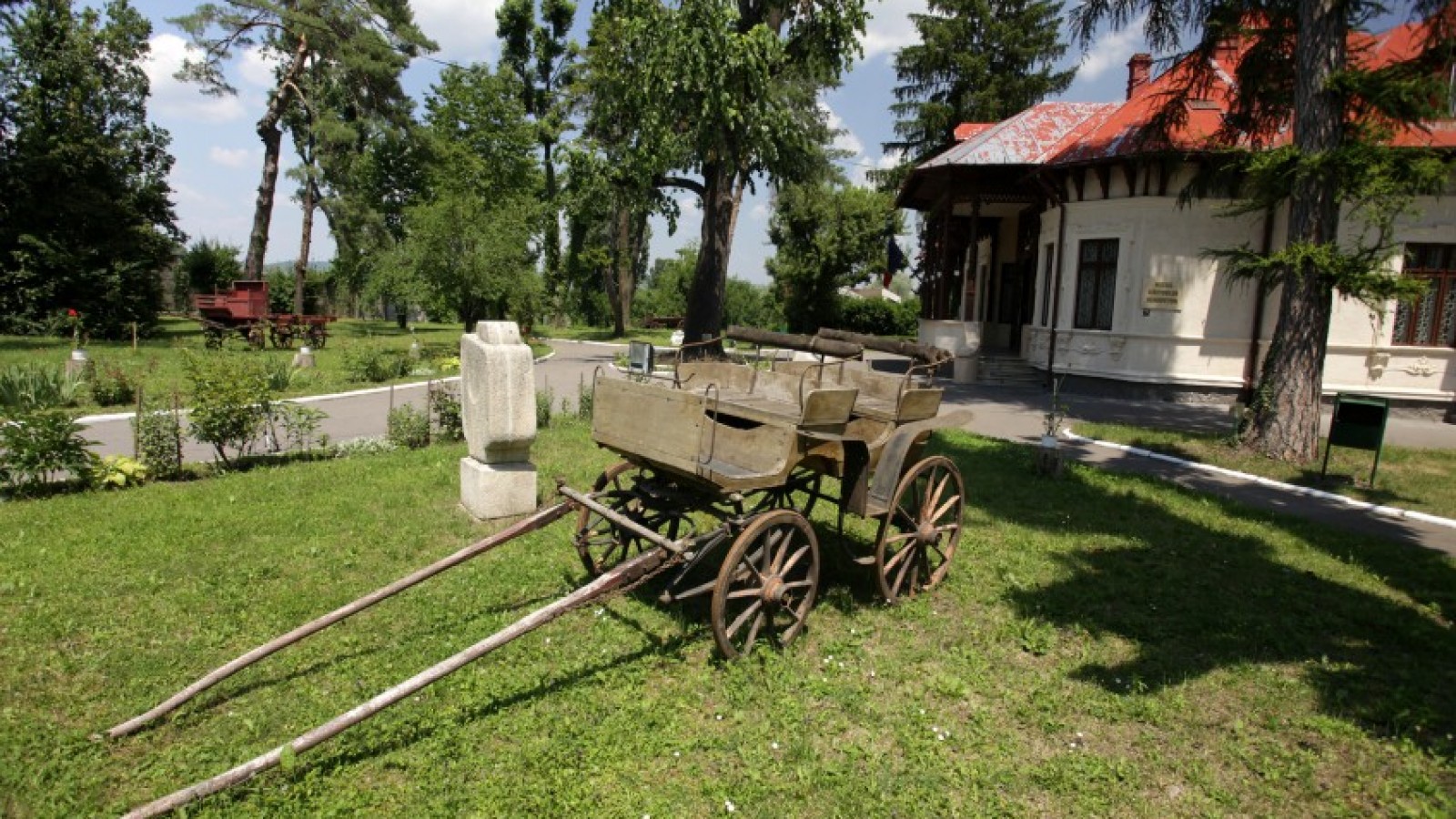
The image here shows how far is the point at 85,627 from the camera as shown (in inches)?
178

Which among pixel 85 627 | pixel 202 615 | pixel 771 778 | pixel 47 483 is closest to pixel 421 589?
pixel 202 615

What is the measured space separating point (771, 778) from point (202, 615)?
383 centimetres

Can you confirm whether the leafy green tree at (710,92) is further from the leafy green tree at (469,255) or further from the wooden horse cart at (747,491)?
the wooden horse cart at (747,491)

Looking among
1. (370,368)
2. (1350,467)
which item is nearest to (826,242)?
(370,368)

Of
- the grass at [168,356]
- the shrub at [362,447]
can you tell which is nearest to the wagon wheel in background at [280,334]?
the grass at [168,356]

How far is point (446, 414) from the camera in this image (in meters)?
10.3

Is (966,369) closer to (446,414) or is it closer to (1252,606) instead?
(446,414)

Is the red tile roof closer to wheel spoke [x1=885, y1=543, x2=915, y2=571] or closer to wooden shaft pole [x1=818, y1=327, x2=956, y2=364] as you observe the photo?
wooden shaft pole [x1=818, y1=327, x2=956, y2=364]

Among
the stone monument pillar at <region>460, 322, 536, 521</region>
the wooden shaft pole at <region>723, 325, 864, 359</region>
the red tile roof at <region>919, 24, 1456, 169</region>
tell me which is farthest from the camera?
the red tile roof at <region>919, 24, 1456, 169</region>

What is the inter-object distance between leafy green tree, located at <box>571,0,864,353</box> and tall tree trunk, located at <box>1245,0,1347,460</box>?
31.9 ft

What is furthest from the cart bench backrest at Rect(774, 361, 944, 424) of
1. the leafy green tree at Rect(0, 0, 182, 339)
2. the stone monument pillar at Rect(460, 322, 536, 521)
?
the leafy green tree at Rect(0, 0, 182, 339)

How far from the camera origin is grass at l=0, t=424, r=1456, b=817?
10.8ft

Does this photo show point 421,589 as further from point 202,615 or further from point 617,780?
point 617,780

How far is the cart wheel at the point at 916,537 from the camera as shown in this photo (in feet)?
16.5
